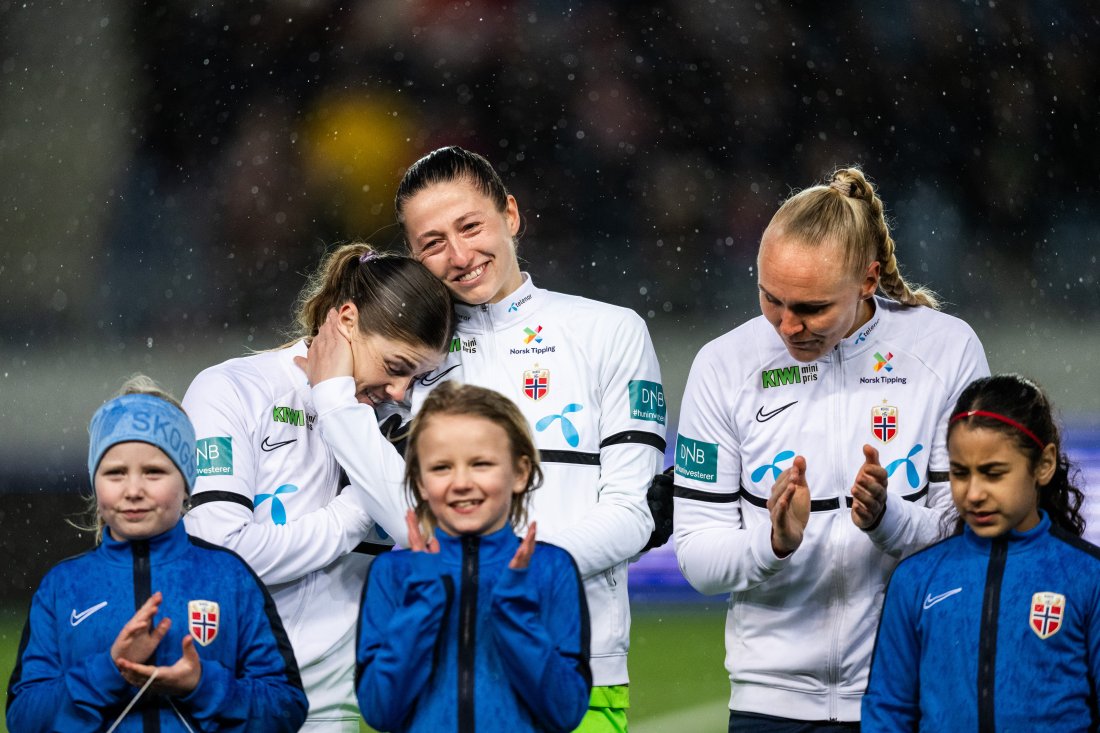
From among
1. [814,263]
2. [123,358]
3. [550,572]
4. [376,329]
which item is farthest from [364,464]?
[123,358]

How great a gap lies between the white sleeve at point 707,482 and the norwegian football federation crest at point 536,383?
29cm

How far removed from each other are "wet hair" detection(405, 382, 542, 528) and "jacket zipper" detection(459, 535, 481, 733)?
10cm

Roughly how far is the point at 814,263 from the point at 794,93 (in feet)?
30.2

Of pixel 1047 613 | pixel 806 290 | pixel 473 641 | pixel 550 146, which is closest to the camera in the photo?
pixel 473 641

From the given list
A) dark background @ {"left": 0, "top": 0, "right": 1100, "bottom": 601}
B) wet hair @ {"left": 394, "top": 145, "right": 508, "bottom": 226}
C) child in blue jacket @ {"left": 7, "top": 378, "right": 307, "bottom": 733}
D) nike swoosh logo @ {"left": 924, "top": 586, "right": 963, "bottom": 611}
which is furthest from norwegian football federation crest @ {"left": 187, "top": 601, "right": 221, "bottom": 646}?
dark background @ {"left": 0, "top": 0, "right": 1100, "bottom": 601}

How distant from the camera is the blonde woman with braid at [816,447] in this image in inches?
102

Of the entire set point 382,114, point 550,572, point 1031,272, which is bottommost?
point 550,572

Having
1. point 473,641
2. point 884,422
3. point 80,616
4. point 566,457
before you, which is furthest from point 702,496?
point 80,616

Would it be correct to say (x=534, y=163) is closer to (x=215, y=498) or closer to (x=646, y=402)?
(x=646, y=402)

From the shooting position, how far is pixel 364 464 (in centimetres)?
262

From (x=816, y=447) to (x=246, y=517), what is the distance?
1.13 meters

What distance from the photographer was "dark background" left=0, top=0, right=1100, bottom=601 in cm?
1066

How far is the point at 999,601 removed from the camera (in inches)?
90.1

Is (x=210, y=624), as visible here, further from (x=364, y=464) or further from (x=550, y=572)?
(x=550, y=572)
